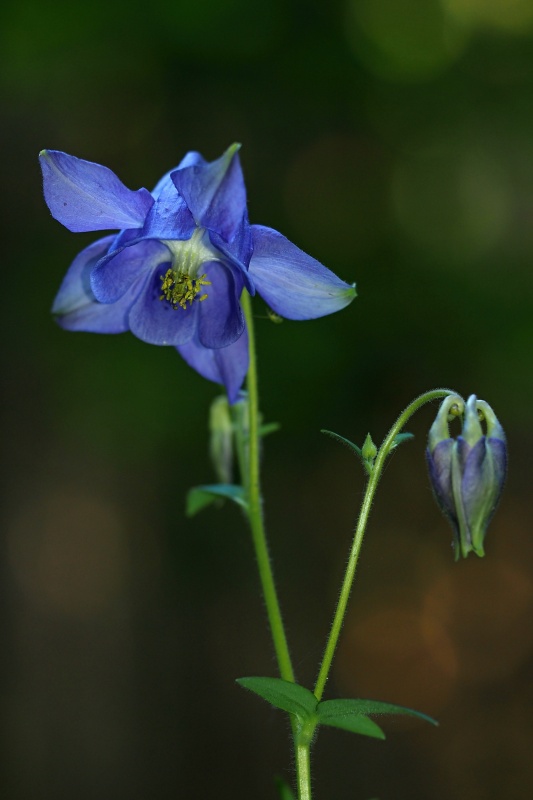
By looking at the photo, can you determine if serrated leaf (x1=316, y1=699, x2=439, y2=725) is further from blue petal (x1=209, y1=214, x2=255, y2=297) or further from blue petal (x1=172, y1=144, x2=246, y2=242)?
blue petal (x1=172, y1=144, x2=246, y2=242)

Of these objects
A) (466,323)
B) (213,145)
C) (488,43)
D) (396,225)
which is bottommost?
(466,323)

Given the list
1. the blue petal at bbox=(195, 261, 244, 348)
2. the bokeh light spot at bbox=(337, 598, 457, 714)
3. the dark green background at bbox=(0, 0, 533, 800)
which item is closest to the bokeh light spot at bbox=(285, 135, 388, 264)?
the dark green background at bbox=(0, 0, 533, 800)

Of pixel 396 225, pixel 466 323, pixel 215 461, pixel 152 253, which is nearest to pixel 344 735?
pixel 466 323

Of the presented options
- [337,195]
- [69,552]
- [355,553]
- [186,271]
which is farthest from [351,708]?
[337,195]

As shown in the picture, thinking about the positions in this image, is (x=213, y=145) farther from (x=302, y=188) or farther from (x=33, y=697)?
(x=33, y=697)

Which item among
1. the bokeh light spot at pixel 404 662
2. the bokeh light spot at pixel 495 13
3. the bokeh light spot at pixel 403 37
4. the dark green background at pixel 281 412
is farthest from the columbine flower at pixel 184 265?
the bokeh light spot at pixel 495 13
